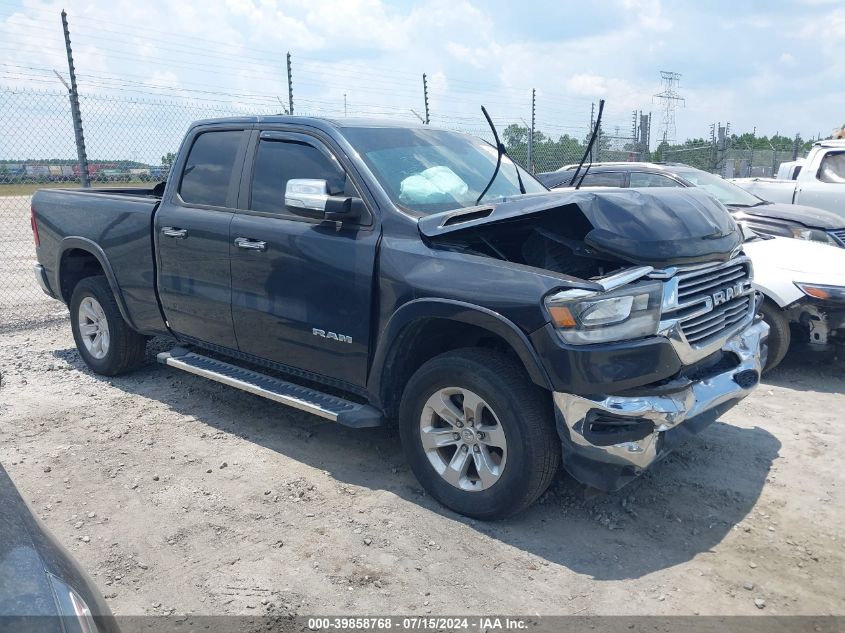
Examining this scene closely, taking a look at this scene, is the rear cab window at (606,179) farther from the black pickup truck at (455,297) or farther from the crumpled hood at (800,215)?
the black pickup truck at (455,297)

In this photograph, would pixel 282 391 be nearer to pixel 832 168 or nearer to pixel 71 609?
pixel 71 609

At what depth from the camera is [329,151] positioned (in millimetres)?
4375

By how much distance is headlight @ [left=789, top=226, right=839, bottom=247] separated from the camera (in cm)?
767

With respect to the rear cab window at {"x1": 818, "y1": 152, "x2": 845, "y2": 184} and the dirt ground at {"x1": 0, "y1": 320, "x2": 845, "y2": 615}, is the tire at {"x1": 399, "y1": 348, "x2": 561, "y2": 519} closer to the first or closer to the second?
the dirt ground at {"x1": 0, "y1": 320, "x2": 845, "y2": 615}

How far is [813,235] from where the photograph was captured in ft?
25.2

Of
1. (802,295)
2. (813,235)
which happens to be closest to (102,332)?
(802,295)

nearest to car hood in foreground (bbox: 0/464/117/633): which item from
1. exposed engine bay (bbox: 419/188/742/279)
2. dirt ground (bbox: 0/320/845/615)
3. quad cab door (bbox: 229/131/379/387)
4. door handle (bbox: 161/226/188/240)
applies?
dirt ground (bbox: 0/320/845/615)

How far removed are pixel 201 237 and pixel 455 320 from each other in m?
2.11

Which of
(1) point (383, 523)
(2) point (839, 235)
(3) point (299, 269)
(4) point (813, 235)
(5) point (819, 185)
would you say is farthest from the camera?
(5) point (819, 185)

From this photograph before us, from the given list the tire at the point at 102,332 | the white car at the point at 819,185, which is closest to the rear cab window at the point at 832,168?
the white car at the point at 819,185

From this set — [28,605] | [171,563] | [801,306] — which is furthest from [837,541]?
[28,605]

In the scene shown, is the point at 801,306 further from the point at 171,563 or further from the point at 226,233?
the point at 171,563

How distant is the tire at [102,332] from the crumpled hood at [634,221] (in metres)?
3.19

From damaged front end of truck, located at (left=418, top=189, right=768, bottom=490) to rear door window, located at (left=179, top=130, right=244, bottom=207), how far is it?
178 centimetres
